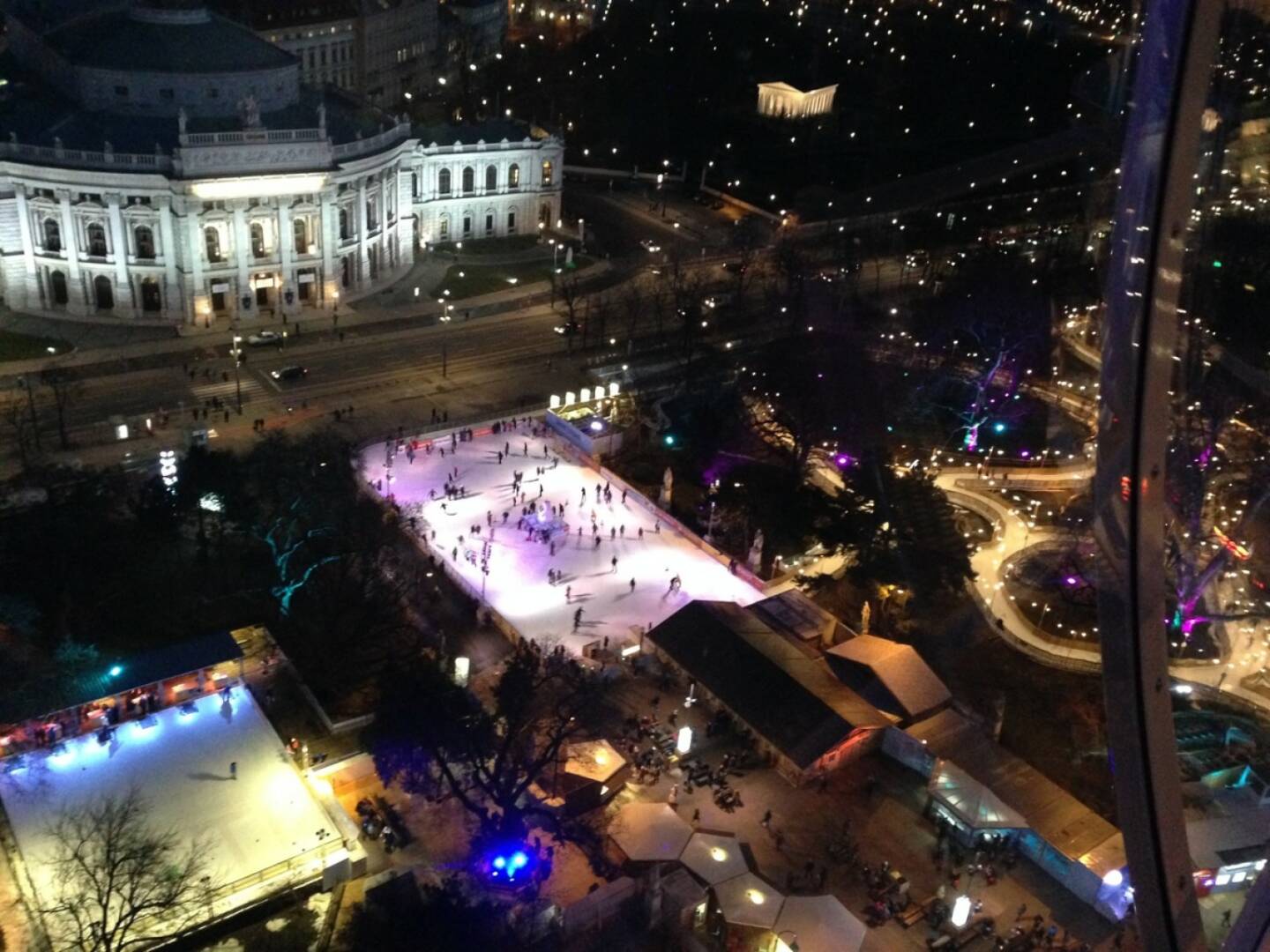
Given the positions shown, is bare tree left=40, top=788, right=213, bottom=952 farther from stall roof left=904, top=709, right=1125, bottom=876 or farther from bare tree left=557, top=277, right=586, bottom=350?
bare tree left=557, top=277, right=586, bottom=350

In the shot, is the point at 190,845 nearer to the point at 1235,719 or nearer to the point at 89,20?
the point at 1235,719

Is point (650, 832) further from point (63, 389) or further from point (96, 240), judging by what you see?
point (96, 240)

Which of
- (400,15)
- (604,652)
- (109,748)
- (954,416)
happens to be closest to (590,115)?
(400,15)

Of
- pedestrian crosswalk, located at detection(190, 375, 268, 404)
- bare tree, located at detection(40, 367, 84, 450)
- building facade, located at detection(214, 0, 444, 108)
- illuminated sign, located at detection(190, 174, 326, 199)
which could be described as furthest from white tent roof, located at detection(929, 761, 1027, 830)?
building facade, located at detection(214, 0, 444, 108)

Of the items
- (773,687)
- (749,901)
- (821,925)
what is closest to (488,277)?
(773,687)

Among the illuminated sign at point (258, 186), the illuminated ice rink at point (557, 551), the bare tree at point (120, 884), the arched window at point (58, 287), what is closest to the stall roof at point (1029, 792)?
the illuminated ice rink at point (557, 551)
